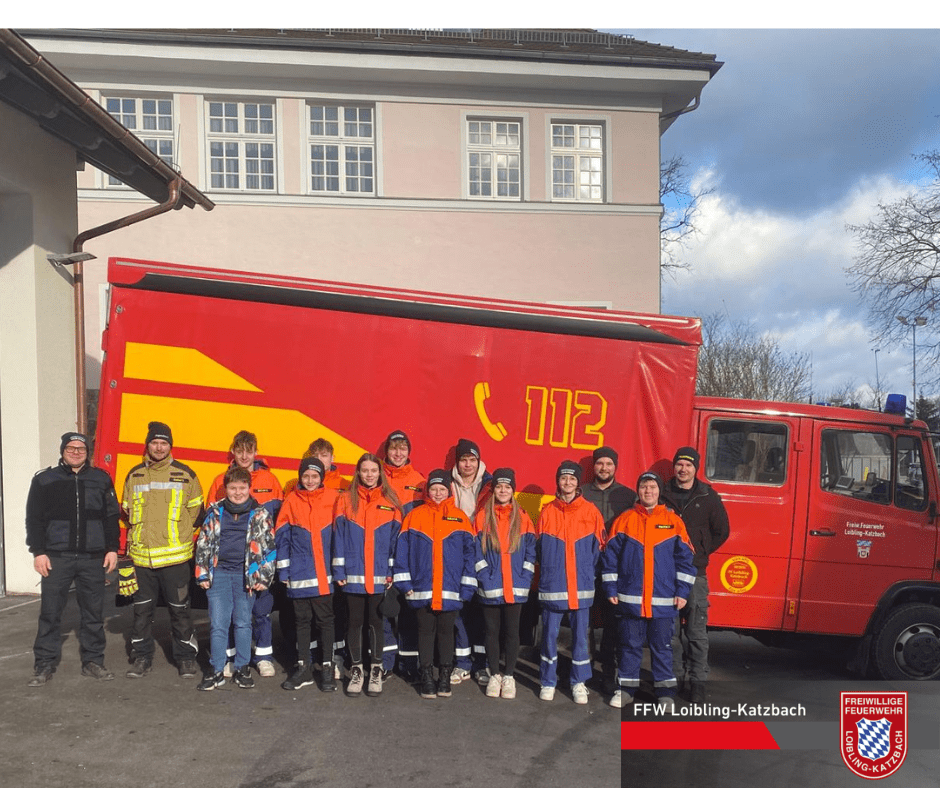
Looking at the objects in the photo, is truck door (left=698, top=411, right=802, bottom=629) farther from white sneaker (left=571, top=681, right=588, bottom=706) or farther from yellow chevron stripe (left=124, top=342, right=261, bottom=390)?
yellow chevron stripe (left=124, top=342, right=261, bottom=390)

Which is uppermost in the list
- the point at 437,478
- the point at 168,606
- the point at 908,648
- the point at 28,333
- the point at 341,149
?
the point at 341,149

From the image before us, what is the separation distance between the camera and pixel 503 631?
19.8ft

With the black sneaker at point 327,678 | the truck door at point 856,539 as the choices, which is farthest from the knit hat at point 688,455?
the black sneaker at point 327,678

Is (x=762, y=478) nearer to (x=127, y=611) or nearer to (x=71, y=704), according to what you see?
(x=71, y=704)

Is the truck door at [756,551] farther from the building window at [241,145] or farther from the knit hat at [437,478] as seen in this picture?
the building window at [241,145]

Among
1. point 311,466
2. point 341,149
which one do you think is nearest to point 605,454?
point 311,466

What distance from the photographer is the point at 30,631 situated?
7574 mm

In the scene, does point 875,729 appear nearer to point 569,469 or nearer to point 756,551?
point 756,551

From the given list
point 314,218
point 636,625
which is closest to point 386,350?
point 636,625

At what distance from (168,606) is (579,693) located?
3.13 metres

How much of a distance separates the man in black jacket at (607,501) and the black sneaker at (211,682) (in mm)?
2837

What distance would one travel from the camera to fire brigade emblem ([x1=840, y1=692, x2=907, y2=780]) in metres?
4.39

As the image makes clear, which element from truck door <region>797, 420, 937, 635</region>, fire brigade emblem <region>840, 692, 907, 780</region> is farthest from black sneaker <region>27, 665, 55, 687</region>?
truck door <region>797, 420, 937, 635</region>

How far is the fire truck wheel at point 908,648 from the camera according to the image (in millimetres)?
6434
